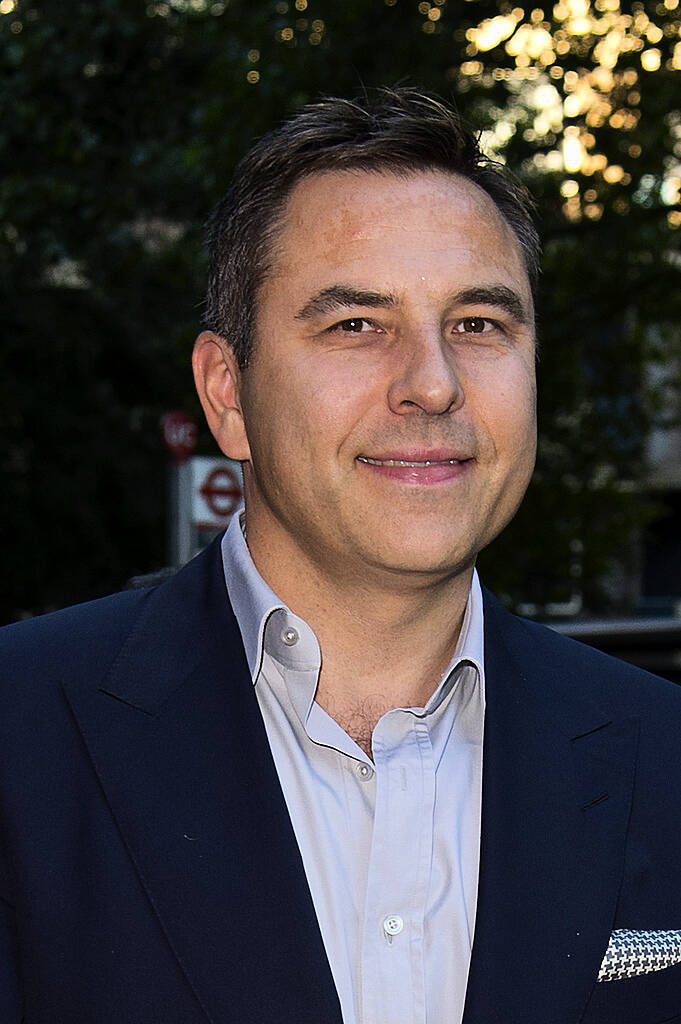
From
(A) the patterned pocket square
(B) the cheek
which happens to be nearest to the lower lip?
(B) the cheek

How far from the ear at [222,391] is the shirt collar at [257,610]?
149mm

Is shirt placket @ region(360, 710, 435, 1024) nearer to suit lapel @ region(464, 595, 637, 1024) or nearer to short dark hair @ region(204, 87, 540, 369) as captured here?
suit lapel @ region(464, 595, 637, 1024)

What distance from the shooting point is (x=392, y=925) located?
6.84ft

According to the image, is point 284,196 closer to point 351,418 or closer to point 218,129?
point 351,418

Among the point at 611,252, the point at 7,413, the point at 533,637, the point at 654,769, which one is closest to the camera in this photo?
the point at 654,769

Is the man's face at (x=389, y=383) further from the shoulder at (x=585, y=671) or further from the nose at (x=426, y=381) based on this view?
the shoulder at (x=585, y=671)

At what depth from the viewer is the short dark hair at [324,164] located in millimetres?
2500

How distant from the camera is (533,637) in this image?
269 centimetres

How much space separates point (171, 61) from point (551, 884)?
10.4 meters

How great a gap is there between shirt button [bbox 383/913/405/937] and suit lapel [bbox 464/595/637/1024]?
131 mm

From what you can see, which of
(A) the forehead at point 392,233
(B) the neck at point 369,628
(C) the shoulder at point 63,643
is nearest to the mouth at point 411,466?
(B) the neck at point 369,628

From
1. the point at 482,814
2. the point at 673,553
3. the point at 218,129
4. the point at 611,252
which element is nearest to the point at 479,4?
the point at 218,129

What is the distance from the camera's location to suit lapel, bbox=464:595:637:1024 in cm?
214

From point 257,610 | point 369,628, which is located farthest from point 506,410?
point 257,610
